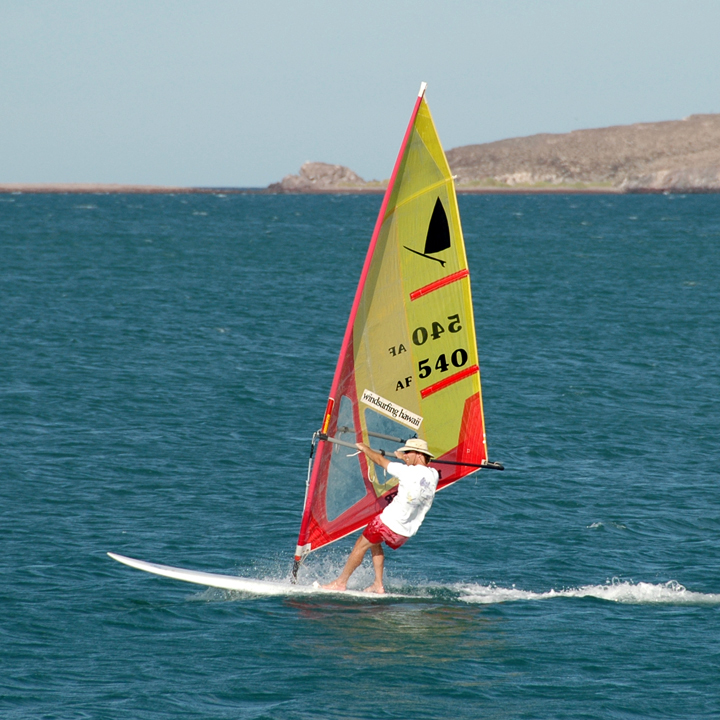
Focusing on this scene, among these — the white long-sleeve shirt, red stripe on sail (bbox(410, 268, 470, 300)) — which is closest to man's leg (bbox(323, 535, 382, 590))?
the white long-sleeve shirt

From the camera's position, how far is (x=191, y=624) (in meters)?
16.0

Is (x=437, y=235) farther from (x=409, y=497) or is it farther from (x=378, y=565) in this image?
(x=378, y=565)

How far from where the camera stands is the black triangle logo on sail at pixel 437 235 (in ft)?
52.5

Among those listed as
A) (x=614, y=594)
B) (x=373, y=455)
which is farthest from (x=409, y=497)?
(x=614, y=594)

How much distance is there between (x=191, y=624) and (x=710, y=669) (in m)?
7.15

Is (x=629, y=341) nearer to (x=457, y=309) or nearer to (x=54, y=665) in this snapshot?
(x=457, y=309)

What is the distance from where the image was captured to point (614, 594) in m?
17.5

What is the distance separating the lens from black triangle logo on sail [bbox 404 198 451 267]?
1600 centimetres

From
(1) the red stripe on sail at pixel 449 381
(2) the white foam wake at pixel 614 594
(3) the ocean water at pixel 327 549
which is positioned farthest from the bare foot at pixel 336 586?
(1) the red stripe on sail at pixel 449 381

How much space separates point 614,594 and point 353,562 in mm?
4280

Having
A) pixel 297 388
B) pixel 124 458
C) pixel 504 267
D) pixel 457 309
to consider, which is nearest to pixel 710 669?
pixel 457 309

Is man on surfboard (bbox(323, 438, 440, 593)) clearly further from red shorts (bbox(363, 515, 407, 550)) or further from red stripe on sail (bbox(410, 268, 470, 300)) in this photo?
red stripe on sail (bbox(410, 268, 470, 300))

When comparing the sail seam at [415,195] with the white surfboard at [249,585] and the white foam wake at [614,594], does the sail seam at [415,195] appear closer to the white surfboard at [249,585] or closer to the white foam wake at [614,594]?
the white surfboard at [249,585]

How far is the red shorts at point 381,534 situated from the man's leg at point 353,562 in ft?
0.55
